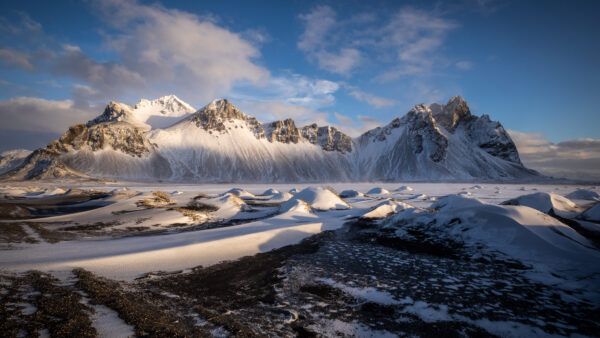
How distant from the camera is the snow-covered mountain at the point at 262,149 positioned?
95312 mm

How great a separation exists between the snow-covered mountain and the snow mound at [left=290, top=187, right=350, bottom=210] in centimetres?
8715

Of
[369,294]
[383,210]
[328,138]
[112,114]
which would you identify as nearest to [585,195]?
[383,210]

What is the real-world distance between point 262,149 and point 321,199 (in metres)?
111

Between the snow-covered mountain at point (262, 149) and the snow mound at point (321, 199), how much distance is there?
87.1m

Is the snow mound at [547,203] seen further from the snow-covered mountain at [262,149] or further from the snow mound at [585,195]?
the snow-covered mountain at [262,149]

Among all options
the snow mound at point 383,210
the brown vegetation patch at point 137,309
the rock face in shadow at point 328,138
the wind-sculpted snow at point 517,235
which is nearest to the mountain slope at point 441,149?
the rock face in shadow at point 328,138

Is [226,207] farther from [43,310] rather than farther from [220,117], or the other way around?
[220,117]

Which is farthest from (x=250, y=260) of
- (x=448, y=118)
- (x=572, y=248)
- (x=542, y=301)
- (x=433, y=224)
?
(x=448, y=118)

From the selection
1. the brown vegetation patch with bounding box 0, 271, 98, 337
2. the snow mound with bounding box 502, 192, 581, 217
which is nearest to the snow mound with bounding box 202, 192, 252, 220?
the brown vegetation patch with bounding box 0, 271, 98, 337

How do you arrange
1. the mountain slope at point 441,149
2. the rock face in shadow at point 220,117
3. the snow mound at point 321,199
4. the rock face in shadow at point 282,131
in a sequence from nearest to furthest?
the snow mound at point 321,199
the mountain slope at point 441,149
the rock face in shadow at point 220,117
the rock face in shadow at point 282,131

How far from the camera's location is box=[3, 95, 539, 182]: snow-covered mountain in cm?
9531

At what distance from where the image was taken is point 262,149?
130m

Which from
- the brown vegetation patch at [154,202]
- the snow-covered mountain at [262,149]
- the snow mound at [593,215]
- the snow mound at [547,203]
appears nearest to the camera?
the snow mound at [593,215]

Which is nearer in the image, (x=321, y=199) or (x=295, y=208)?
(x=295, y=208)
